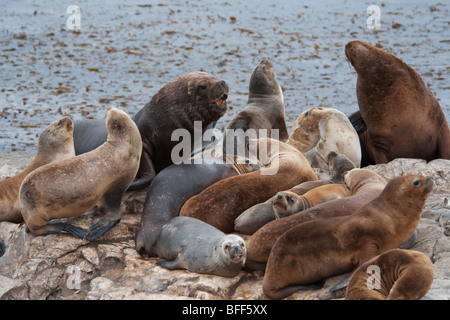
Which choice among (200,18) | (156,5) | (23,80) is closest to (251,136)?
(23,80)

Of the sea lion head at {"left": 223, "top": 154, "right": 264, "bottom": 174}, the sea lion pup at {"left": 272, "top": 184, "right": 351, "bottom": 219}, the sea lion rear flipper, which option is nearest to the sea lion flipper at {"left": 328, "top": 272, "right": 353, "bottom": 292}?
the sea lion pup at {"left": 272, "top": 184, "right": 351, "bottom": 219}

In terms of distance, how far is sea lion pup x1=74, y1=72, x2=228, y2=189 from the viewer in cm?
636

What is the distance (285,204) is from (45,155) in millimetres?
2208

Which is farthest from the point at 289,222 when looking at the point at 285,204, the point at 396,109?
the point at 396,109

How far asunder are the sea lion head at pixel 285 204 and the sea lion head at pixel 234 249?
0.39m

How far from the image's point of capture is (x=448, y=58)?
1603 centimetres

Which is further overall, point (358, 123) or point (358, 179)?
point (358, 123)

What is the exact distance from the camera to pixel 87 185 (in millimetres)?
5449

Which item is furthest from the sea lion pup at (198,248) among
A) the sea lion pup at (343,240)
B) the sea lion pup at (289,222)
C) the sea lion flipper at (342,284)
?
the sea lion flipper at (342,284)

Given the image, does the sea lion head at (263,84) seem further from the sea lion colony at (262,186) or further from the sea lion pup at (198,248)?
the sea lion pup at (198,248)

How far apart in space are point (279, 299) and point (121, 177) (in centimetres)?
179

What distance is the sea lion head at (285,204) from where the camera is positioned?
16.5 ft

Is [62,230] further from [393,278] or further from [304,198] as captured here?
[393,278]

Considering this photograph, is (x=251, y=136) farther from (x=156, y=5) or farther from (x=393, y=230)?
(x=156, y=5)
